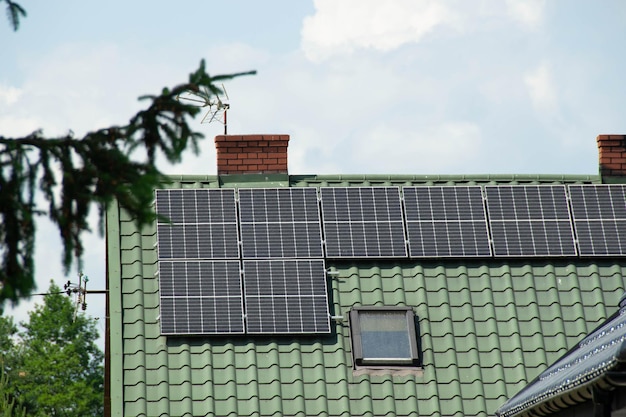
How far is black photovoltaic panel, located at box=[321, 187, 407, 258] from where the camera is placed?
54.4ft

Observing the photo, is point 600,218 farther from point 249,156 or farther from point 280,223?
point 249,156

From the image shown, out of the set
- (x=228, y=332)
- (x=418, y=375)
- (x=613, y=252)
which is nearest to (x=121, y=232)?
(x=228, y=332)

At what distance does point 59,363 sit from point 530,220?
43.9 meters

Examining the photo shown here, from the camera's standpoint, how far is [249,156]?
58.2 feet

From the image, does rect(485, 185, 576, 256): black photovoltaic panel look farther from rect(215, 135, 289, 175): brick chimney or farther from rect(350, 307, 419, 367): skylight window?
rect(215, 135, 289, 175): brick chimney

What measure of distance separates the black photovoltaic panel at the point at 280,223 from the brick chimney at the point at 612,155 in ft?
15.3

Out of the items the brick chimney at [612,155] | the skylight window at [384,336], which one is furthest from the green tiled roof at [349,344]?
the brick chimney at [612,155]

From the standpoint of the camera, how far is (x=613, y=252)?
17.0 m

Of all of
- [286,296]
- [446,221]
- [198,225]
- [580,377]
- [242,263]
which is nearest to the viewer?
[580,377]

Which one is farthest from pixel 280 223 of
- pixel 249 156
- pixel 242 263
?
pixel 249 156

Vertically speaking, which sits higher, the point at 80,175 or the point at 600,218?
the point at 600,218

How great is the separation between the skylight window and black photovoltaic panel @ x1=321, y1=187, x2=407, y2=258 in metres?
0.96

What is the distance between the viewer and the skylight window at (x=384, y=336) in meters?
15.6

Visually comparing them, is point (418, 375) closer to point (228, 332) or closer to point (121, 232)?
point (228, 332)
